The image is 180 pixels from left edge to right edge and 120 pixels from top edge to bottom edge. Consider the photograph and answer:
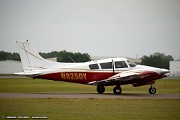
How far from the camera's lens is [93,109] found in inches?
Answer: 626

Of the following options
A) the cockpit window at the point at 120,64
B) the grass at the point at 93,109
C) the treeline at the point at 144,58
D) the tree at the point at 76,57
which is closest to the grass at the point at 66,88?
the cockpit window at the point at 120,64

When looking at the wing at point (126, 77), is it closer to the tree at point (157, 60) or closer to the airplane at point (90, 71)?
the airplane at point (90, 71)

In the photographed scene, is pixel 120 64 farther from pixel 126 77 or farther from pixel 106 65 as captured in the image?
pixel 126 77

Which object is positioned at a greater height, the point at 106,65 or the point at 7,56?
the point at 7,56

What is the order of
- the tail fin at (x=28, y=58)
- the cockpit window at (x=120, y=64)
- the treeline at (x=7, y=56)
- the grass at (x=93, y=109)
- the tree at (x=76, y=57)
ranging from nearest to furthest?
the grass at (x=93, y=109) < the tail fin at (x=28, y=58) < the cockpit window at (x=120, y=64) < the treeline at (x=7, y=56) < the tree at (x=76, y=57)

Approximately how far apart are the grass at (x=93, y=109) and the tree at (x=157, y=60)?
3000 centimetres

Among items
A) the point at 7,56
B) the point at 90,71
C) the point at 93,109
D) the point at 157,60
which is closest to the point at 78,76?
the point at 90,71

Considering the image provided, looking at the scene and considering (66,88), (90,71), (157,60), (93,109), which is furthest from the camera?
(157,60)

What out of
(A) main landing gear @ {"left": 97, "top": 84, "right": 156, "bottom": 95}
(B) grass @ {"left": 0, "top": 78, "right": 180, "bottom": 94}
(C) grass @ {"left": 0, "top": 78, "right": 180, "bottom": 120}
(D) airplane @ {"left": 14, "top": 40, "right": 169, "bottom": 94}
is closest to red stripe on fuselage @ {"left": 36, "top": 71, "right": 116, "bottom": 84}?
(D) airplane @ {"left": 14, "top": 40, "right": 169, "bottom": 94}

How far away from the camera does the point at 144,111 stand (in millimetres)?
15727

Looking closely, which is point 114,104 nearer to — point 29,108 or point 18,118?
point 29,108

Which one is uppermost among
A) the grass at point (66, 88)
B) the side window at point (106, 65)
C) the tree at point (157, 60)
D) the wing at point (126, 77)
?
the tree at point (157, 60)

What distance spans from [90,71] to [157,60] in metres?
27.3

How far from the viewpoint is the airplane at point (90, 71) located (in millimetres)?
23438
